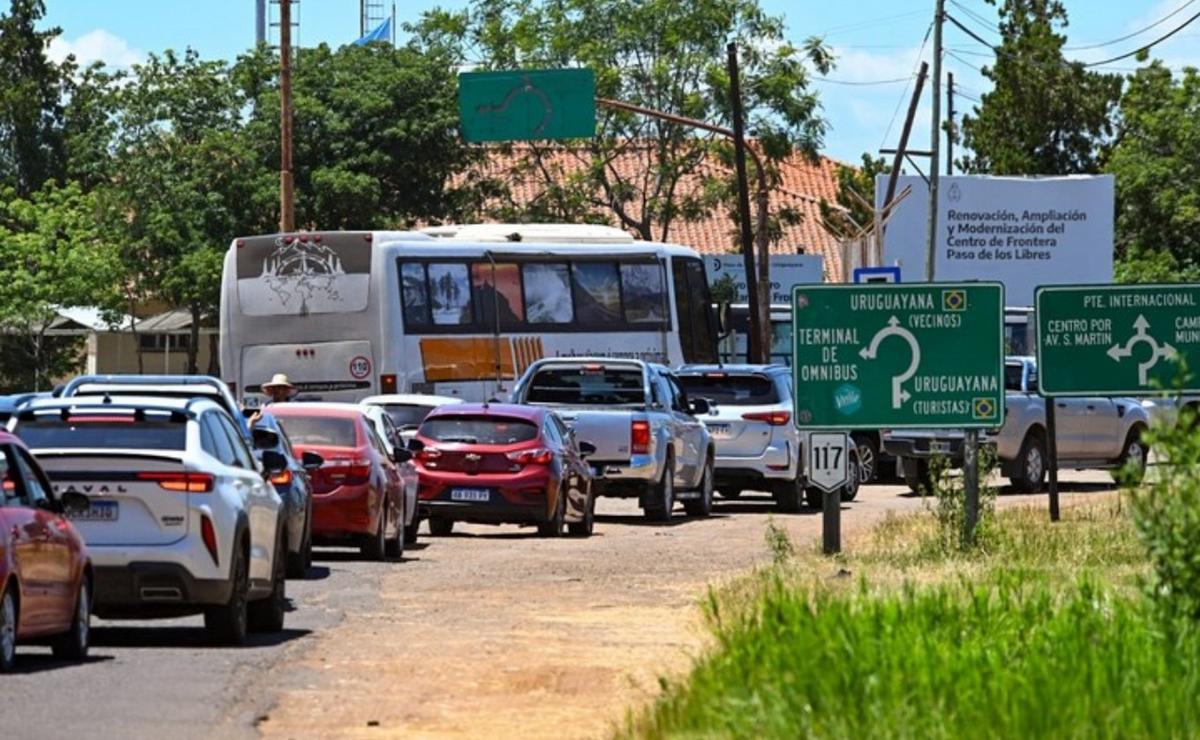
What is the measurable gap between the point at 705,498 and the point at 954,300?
1147 centimetres

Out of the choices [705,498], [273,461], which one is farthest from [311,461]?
[705,498]

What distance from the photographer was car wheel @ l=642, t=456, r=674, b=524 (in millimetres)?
32625

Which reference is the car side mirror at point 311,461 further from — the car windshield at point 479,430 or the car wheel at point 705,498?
the car wheel at point 705,498

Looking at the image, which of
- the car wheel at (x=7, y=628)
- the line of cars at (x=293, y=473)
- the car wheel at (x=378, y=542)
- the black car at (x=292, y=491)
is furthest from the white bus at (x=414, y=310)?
the car wheel at (x=7, y=628)

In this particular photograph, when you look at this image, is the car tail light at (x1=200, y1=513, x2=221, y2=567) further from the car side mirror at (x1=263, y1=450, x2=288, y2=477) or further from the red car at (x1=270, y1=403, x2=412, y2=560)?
the red car at (x1=270, y1=403, x2=412, y2=560)

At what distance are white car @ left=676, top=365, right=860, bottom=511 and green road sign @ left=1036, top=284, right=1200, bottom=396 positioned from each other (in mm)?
9254

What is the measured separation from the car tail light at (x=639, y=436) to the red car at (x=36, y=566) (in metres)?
16.7

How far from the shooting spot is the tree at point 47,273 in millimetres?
76000

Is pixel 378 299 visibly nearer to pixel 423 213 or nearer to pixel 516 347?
pixel 516 347

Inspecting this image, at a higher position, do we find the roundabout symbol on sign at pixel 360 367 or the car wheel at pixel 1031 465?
the roundabout symbol on sign at pixel 360 367

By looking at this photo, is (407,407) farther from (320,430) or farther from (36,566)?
(36,566)

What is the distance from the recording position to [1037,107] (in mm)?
77750

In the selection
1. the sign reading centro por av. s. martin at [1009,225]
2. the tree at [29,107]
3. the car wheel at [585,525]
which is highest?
the tree at [29,107]

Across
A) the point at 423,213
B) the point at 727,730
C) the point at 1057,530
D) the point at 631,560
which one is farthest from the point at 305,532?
the point at 423,213
